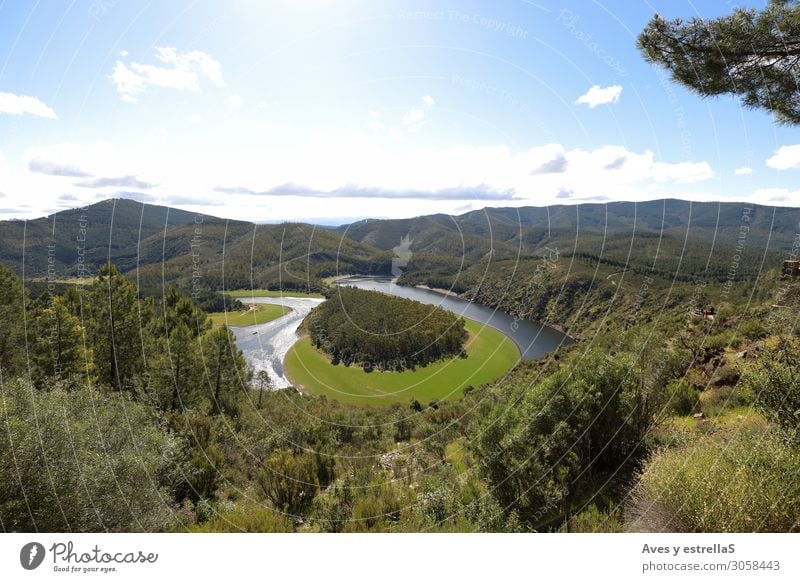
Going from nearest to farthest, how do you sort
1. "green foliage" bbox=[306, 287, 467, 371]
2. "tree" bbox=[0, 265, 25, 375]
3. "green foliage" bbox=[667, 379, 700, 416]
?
"green foliage" bbox=[667, 379, 700, 416]
"tree" bbox=[0, 265, 25, 375]
"green foliage" bbox=[306, 287, 467, 371]

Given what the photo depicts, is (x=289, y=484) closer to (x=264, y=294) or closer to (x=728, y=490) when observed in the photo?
(x=728, y=490)

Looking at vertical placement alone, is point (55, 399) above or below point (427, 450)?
above

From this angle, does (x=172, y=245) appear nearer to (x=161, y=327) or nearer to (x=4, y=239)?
(x=4, y=239)

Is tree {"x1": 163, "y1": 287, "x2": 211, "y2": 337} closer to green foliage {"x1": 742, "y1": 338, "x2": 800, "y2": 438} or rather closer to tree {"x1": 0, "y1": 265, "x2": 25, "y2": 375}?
tree {"x1": 0, "y1": 265, "x2": 25, "y2": 375}

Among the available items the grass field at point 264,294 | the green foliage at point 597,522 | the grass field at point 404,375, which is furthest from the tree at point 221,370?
the grass field at point 264,294

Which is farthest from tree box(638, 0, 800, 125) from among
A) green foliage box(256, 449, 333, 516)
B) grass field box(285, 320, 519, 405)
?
grass field box(285, 320, 519, 405)
